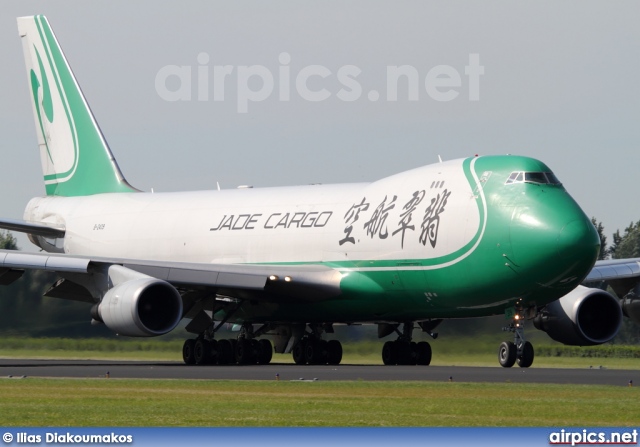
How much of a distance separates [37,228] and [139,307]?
38.7ft

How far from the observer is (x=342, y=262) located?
104 feet

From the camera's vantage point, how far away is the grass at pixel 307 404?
1575cm

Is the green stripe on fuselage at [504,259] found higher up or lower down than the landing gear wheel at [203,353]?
higher up

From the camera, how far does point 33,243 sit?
41906 millimetres

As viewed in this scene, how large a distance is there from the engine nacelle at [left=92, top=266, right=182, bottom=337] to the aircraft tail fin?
11977mm

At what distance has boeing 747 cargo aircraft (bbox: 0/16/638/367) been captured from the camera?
27.7 m

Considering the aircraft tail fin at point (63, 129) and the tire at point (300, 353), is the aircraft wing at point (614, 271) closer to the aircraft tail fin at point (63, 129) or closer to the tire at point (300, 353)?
the tire at point (300, 353)

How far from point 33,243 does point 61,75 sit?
204 inches

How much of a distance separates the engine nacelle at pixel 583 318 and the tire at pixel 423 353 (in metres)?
2.75

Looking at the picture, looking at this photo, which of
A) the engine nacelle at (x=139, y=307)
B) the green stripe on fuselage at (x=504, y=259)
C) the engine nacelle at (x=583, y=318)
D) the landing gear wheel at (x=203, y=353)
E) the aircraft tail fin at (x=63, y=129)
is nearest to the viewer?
the green stripe on fuselage at (x=504, y=259)

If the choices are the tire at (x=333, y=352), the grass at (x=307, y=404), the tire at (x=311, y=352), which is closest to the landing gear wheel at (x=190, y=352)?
the tire at (x=311, y=352)

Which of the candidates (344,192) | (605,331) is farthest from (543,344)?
(344,192)

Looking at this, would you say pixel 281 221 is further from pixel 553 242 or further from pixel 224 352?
pixel 553 242

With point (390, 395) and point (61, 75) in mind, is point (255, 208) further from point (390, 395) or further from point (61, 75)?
point (390, 395)
